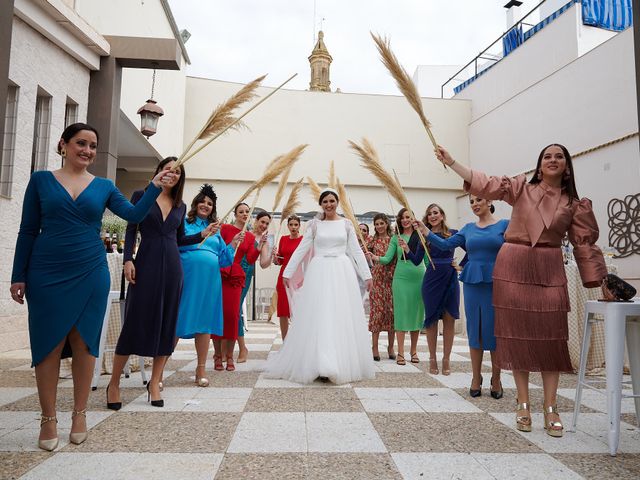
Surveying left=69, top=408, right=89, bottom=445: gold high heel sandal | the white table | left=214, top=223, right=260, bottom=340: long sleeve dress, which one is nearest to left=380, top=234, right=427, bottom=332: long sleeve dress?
left=214, top=223, right=260, bottom=340: long sleeve dress

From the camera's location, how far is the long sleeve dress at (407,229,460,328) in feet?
14.4

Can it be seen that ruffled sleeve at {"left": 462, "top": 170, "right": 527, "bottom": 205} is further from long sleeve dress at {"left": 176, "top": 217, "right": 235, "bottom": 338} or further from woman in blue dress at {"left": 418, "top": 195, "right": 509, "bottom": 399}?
long sleeve dress at {"left": 176, "top": 217, "right": 235, "bottom": 338}

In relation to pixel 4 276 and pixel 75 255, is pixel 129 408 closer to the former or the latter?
pixel 75 255

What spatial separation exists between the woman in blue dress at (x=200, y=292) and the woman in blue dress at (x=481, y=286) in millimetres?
1754

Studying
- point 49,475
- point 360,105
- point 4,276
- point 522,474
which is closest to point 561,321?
point 522,474

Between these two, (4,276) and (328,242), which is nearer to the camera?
(328,242)

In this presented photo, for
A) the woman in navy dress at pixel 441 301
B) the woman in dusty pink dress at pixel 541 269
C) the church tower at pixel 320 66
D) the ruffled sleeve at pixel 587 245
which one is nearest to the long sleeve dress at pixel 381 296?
the woman in navy dress at pixel 441 301

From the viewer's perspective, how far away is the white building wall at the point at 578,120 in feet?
29.2

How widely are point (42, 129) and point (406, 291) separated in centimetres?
511

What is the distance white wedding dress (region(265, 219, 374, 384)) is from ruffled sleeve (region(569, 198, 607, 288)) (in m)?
1.97

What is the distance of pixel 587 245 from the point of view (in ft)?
8.59

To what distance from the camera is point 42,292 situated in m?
2.26

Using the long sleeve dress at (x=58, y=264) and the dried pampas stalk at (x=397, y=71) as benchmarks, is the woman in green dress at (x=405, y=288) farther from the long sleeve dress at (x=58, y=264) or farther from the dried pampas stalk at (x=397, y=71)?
the long sleeve dress at (x=58, y=264)

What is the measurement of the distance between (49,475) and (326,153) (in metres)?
14.8
